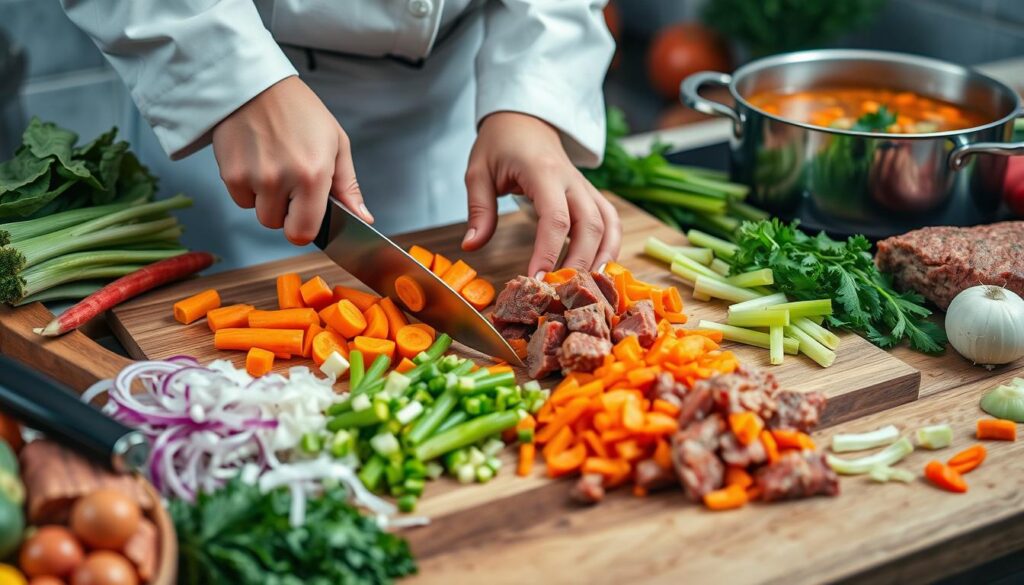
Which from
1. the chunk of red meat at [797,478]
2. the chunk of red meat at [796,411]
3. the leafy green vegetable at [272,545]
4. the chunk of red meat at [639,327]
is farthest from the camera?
the chunk of red meat at [639,327]

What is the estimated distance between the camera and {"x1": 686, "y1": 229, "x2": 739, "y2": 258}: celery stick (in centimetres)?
256

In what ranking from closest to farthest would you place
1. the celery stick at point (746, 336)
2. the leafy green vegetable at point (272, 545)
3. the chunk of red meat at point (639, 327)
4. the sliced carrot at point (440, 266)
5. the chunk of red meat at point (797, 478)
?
1. the leafy green vegetable at point (272, 545)
2. the chunk of red meat at point (797, 478)
3. the chunk of red meat at point (639, 327)
4. the celery stick at point (746, 336)
5. the sliced carrot at point (440, 266)

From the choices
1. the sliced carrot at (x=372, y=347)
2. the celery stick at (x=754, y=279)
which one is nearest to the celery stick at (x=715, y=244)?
the celery stick at (x=754, y=279)

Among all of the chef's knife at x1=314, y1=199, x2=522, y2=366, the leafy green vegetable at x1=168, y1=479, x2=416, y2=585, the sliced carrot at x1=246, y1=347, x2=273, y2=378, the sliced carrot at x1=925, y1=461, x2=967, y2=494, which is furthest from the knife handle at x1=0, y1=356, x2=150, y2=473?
the sliced carrot at x1=925, y1=461, x2=967, y2=494

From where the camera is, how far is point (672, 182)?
116 inches

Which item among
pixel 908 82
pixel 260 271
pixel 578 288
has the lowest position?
pixel 260 271

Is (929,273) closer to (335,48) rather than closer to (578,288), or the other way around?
(578,288)

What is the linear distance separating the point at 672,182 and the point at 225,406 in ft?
5.14

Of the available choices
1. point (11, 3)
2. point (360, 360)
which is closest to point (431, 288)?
point (360, 360)

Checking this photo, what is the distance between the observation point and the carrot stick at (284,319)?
7.27ft

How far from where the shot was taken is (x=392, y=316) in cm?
224

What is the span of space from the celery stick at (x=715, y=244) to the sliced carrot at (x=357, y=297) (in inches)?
33.5

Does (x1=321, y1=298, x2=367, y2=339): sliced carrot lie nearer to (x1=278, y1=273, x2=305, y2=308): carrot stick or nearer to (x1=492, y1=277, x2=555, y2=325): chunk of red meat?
(x1=278, y1=273, x2=305, y2=308): carrot stick

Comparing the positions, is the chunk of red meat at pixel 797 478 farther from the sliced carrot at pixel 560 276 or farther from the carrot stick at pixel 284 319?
the carrot stick at pixel 284 319
